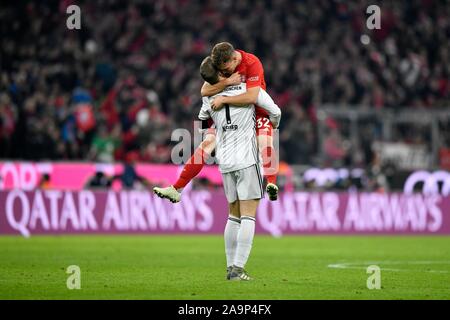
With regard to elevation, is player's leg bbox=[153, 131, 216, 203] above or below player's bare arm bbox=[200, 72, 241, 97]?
below

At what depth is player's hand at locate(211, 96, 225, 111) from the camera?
11.6m

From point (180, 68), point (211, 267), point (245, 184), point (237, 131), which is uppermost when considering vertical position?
point (180, 68)

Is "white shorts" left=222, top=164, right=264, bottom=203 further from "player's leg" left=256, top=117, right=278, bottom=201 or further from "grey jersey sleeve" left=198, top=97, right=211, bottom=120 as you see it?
"grey jersey sleeve" left=198, top=97, right=211, bottom=120

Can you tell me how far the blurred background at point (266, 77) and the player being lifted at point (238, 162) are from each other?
11690 millimetres

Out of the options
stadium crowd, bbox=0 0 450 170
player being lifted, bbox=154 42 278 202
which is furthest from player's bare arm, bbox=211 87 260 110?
stadium crowd, bbox=0 0 450 170

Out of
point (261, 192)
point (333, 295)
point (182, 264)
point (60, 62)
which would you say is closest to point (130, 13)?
point (60, 62)

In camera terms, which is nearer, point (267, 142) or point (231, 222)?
point (231, 222)

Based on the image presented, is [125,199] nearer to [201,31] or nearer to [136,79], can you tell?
[136,79]

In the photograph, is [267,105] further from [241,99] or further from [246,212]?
[246,212]

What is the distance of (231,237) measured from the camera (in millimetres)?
11734

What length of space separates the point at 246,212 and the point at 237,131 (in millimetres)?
959

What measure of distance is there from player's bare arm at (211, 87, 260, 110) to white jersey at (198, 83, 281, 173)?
0.31 feet

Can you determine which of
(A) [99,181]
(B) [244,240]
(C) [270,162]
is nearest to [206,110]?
(C) [270,162]
